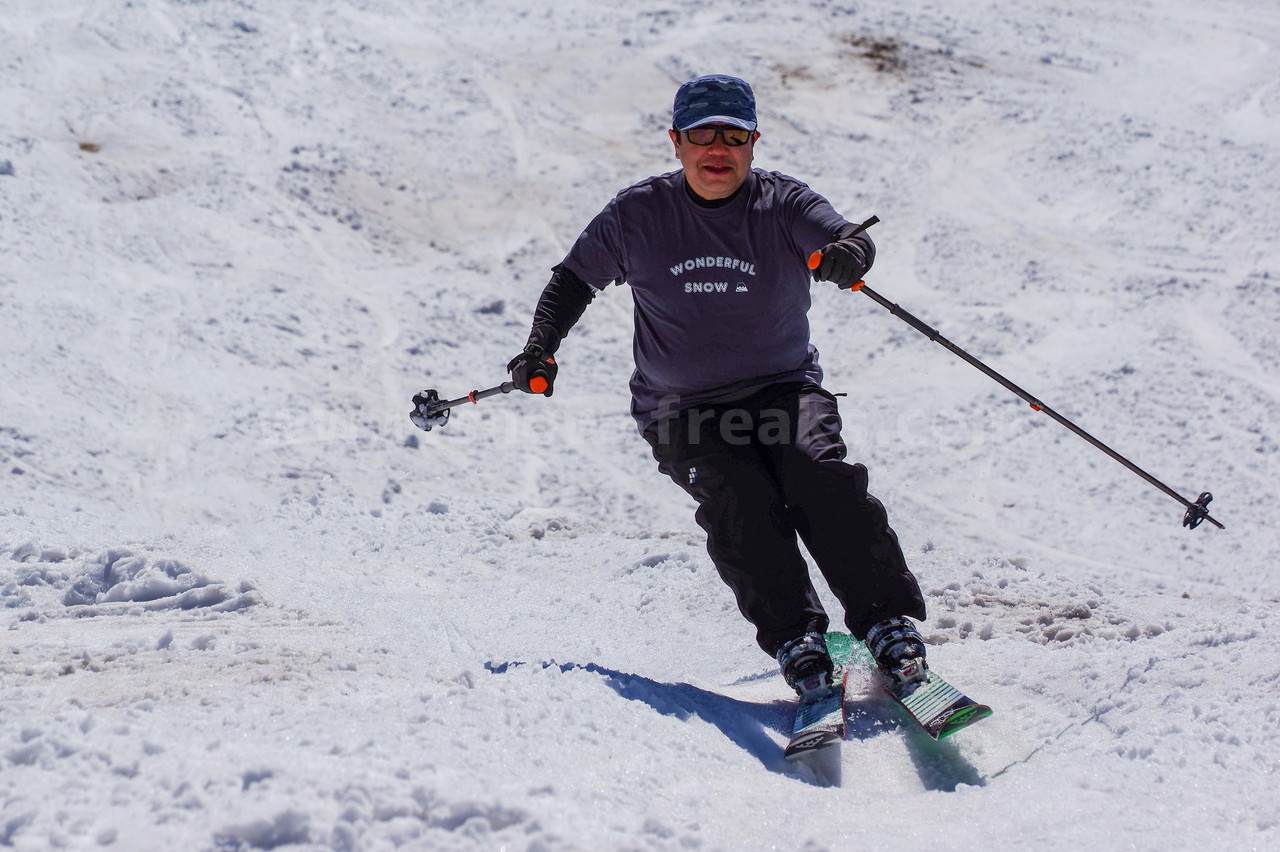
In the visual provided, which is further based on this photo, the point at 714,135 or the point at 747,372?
the point at 747,372

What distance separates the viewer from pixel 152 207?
852 centimetres

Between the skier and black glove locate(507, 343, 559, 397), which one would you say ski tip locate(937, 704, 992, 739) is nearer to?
the skier

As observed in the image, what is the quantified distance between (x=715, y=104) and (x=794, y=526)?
4.40 ft

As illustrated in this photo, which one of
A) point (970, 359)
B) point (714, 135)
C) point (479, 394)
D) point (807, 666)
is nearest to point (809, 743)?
point (807, 666)

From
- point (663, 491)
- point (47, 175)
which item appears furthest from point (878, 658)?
point (47, 175)

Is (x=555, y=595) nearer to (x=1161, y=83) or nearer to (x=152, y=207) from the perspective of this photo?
(x=152, y=207)

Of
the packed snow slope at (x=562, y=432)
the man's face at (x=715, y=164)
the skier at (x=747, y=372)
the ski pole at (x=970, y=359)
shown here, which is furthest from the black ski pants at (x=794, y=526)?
the man's face at (x=715, y=164)

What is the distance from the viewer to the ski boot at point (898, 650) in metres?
3.17

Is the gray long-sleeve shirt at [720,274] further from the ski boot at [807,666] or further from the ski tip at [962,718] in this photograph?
the ski tip at [962,718]

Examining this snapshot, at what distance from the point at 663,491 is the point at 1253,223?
592cm

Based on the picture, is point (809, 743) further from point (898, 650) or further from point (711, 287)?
point (711, 287)

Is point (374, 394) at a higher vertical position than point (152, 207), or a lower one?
lower

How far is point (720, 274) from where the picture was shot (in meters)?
3.62

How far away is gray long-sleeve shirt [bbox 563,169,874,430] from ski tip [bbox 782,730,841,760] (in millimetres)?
1178
